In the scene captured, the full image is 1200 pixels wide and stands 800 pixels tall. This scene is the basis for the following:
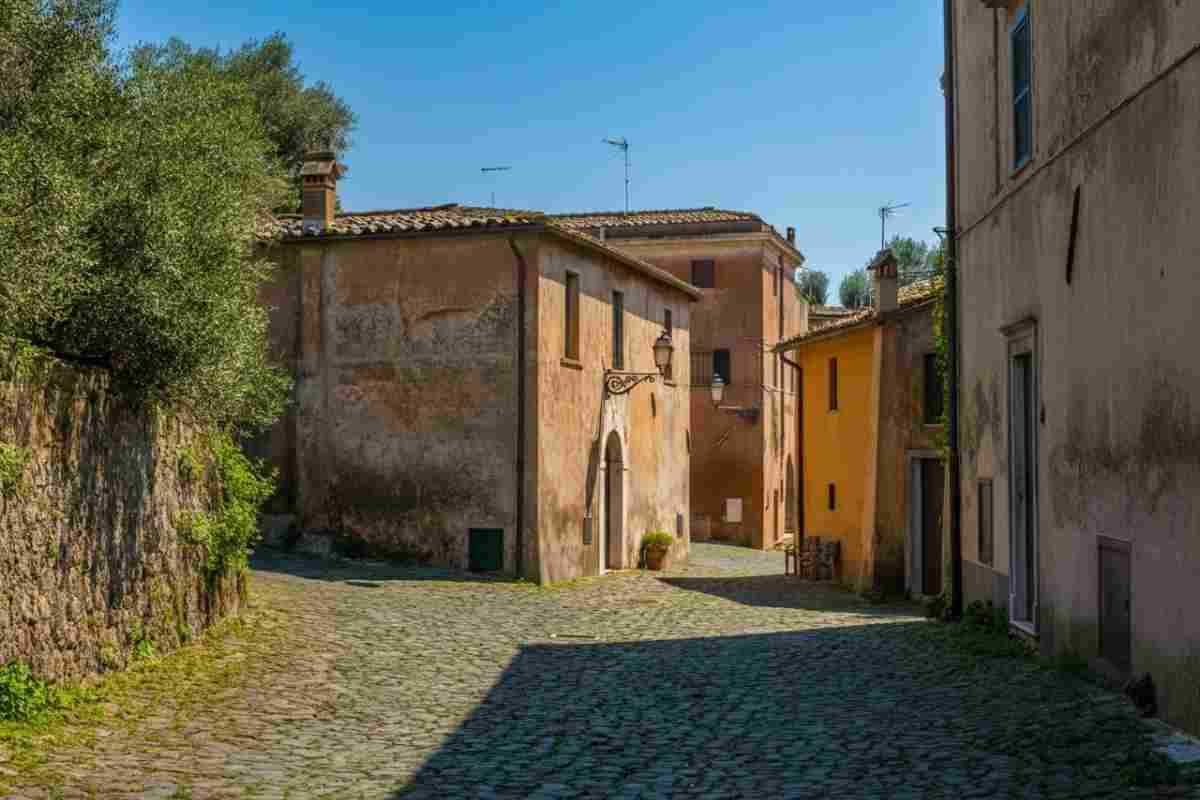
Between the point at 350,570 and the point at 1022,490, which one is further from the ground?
the point at 1022,490

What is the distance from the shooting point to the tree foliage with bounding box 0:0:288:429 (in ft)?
Result: 29.4

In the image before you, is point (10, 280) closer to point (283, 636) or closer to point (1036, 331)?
point (283, 636)

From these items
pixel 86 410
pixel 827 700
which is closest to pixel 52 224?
pixel 86 410

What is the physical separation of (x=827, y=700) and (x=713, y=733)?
144 cm

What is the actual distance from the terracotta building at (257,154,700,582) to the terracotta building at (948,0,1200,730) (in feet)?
26.0

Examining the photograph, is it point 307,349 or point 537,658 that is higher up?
point 307,349

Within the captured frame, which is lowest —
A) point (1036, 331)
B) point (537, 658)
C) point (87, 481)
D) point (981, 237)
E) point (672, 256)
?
point (537, 658)

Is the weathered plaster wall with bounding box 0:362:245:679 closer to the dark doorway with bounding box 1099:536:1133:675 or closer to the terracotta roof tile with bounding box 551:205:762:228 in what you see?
the dark doorway with bounding box 1099:536:1133:675

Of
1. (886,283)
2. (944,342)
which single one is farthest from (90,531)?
(886,283)

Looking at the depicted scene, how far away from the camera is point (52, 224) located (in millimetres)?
8906

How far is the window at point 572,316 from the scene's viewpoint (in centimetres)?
2188

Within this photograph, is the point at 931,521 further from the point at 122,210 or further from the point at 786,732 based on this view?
the point at 122,210

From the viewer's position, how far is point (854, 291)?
Result: 234 feet

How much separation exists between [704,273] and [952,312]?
2596cm
